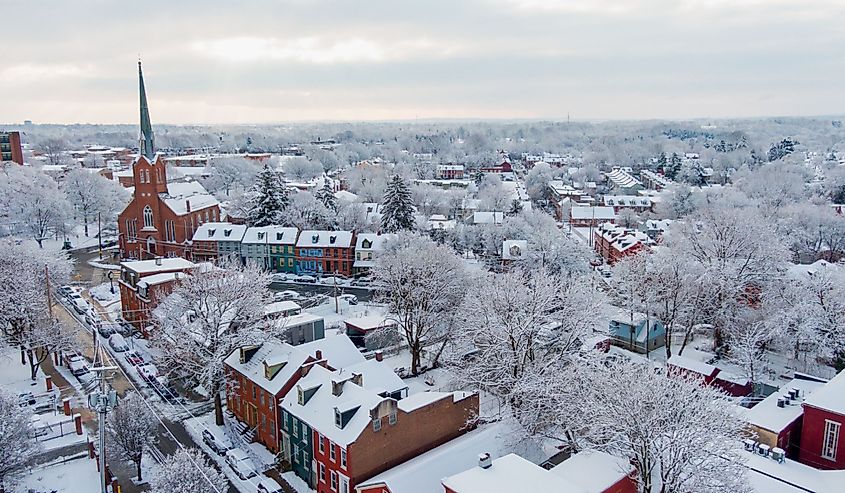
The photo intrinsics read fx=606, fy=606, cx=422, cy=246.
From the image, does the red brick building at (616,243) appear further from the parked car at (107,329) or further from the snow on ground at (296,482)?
the parked car at (107,329)

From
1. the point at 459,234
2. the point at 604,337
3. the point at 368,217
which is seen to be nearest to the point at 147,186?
the point at 368,217

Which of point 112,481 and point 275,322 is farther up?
point 275,322

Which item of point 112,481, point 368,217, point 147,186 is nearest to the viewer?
point 112,481

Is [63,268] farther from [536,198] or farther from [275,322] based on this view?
[536,198]

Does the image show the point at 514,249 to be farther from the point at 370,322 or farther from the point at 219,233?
the point at 219,233

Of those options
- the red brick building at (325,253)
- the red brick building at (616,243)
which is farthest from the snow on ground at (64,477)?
the red brick building at (616,243)

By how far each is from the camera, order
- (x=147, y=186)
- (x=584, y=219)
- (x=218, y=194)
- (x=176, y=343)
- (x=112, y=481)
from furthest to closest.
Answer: (x=218, y=194) → (x=584, y=219) → (x=147, y=186) → (x=176, y=343) → (x=112, y=481)

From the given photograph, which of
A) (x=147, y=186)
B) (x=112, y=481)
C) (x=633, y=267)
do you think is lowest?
(x=112, y=481)
